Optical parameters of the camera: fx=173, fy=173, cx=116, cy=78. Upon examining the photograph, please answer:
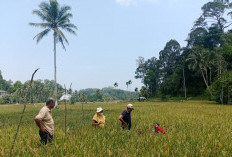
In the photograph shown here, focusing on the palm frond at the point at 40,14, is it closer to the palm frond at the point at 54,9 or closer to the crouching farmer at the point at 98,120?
the palm frond at the point at 54,9

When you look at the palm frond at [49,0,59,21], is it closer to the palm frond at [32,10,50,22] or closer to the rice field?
the palm frond at [32,10,50,22]

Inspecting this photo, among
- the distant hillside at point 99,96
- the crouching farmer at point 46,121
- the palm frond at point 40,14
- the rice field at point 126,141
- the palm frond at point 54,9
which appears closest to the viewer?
the rice field at point 126,141

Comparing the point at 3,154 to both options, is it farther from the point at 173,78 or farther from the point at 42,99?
the point at 42,99

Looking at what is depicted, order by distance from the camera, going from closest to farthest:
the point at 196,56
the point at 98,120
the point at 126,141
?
the point at 126,141 → the point at 98,120 → the point at 196,56

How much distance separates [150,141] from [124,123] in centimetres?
213

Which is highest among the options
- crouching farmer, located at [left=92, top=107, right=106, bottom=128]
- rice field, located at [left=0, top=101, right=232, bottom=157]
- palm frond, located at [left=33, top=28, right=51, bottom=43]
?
palm frond, located at [left=33, top=28, right=51, bottom=43]

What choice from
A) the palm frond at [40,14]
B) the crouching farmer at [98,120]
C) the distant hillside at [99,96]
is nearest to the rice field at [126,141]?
the crouching farmer at [98,120]

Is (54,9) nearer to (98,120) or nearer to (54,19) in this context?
(54,19)

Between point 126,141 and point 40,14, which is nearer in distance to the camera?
point 126,141

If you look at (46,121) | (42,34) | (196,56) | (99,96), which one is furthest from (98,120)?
(99,96)

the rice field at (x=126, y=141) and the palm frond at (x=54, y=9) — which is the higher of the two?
the palm frond at (x=54, y=9)

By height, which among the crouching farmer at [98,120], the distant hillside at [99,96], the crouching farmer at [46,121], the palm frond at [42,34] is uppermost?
the palm frond at [42,34]

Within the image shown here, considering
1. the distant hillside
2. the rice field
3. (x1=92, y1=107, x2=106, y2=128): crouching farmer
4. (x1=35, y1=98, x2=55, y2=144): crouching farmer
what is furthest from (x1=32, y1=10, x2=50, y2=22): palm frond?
(x1=35, y1=98, x2=55, y2=144): crouching farmer

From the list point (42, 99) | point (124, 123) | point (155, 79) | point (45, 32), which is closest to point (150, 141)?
point (124, 123)
